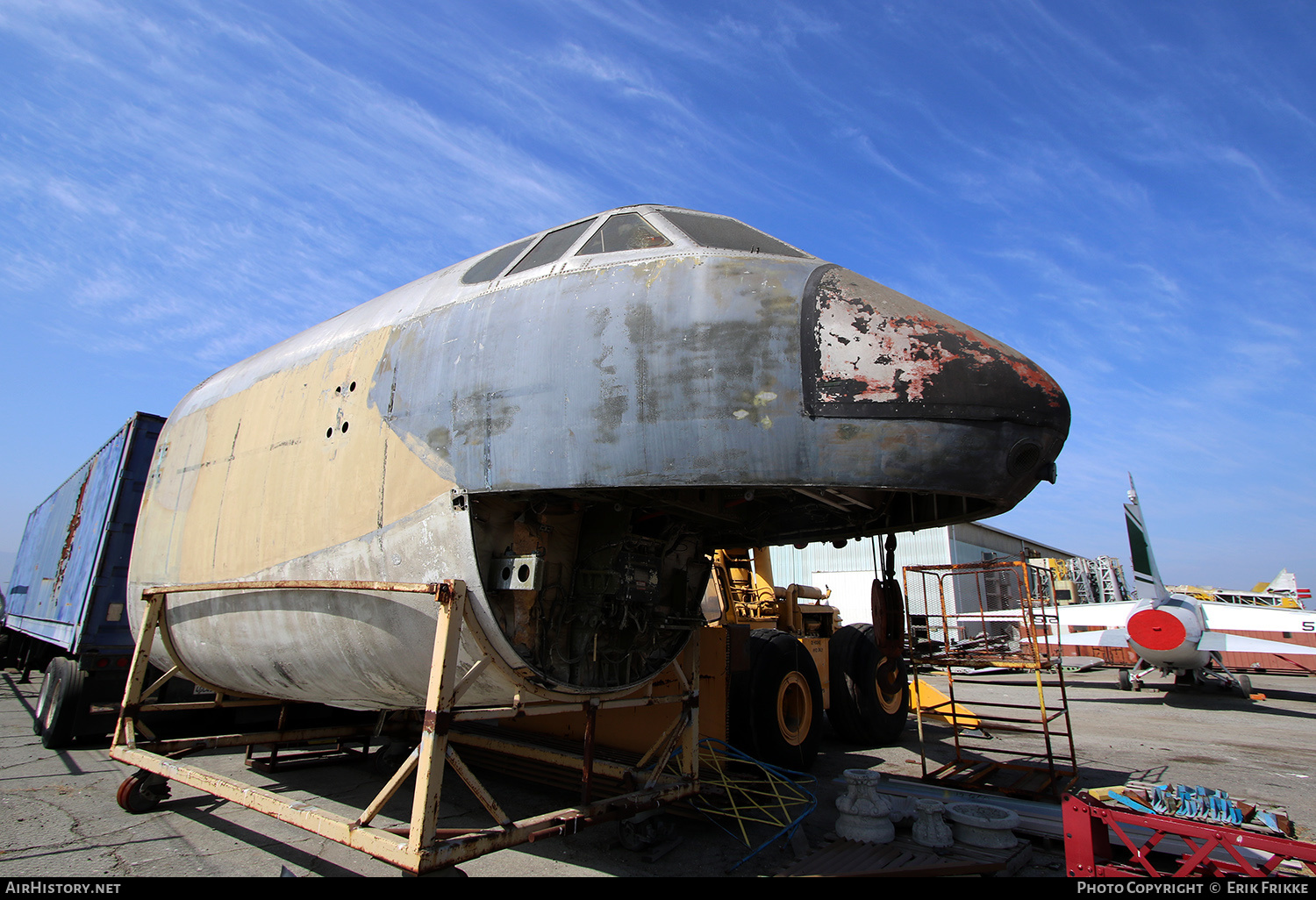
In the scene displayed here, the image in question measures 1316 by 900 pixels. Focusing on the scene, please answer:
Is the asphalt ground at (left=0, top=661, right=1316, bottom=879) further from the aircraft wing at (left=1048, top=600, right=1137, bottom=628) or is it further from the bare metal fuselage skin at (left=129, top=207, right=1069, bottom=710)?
the aircraft wing at (left=1048, top=600, right=1137, bottom=628)

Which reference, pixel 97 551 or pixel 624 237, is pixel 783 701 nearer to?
pixel 624 237

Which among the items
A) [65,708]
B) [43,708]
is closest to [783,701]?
[65,708]

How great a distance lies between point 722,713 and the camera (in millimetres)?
6699

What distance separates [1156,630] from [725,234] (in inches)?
716

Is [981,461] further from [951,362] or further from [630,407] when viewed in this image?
[630,407]

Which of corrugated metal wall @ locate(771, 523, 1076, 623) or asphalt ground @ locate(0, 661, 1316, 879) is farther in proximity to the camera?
corrugated metal wall @ locate(771, 523, 1076, 623)

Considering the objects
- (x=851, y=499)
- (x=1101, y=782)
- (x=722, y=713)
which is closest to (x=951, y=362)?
(x=851, y=499)

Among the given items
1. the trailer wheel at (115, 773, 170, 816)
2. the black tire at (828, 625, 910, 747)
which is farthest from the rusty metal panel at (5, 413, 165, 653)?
the black tire at (828, 625, 910, 747)

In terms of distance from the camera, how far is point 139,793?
554cm

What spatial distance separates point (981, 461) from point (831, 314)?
953mm

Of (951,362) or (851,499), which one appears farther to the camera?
(851,499)

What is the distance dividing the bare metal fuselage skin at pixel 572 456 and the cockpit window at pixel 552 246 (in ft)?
0.38

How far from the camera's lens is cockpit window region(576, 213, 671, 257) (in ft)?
12.7

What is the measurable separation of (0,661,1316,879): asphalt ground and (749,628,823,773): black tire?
45 cm
